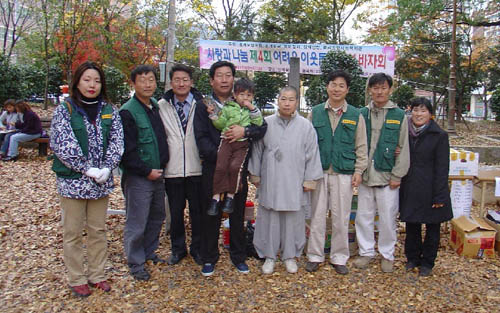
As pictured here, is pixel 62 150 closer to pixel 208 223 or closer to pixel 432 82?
pixel 208 223

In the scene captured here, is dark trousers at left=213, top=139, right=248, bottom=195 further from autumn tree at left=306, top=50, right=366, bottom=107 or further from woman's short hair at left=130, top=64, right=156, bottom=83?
autumn tree at left=306, top=50, right=366, bottom=107

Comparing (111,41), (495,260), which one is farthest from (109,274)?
(111,41)

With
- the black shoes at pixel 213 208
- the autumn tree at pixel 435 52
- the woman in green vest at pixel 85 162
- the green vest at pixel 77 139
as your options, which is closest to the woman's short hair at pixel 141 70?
the woman in green vest at pixel 85 162

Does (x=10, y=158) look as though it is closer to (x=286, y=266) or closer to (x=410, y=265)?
(x=286, y=266)

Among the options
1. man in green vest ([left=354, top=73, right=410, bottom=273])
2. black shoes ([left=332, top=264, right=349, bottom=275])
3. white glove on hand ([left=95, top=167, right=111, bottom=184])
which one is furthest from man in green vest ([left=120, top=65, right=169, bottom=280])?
man in green vest ([left=354, top=73, right=410, bottom=273])

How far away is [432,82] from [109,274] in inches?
779

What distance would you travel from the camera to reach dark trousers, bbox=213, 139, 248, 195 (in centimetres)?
323

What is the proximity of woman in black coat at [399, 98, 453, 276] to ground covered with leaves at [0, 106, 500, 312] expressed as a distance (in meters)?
0.38

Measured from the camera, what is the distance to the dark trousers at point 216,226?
3.39m

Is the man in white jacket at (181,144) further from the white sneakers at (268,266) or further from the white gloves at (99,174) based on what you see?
the white sneakers at (268,266)

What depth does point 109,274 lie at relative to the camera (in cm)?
350

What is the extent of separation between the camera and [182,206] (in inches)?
143

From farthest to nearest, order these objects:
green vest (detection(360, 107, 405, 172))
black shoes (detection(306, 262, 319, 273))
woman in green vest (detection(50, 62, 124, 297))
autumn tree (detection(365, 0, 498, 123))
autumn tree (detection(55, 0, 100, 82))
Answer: autumn tree (detection(365, 0, 498, 123))
autumn tree (detection(55, 0, 100, 82))
black shoes (detection(306, 262, 319, 273))
green vest (detection(360, 107, 405, 172))
woman in green vest (detection(50, 62, 124, 297))

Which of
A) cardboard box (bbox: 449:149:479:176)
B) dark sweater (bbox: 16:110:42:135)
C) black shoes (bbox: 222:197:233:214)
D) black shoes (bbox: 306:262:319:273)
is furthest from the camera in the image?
dark sweater (bbox: 16:110:42:135)
